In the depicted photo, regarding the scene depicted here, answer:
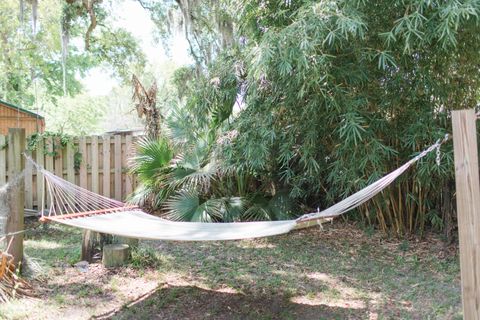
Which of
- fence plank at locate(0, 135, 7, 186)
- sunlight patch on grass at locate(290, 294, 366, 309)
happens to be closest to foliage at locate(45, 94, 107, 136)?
fence plank at locate(0, 135, 7, 186)

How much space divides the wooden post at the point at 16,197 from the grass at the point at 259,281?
338 millimetres

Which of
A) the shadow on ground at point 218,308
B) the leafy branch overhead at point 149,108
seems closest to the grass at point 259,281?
the shadow on ground at point 218,308

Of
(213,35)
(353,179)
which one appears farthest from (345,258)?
(213,35)

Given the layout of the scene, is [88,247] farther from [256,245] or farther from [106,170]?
[106,170]

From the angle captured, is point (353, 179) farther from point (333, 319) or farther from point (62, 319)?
point (62, 319)

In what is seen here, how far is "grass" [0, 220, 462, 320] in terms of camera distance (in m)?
2.83

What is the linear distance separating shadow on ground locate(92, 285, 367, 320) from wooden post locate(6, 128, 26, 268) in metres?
0.87

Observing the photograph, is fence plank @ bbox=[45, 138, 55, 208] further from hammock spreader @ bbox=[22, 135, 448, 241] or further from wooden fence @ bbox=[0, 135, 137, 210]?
hammock spreader @ bbox=[22, 135, 448, 241]

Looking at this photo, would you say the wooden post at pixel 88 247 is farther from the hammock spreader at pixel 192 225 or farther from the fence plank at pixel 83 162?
the fence plank at pixel 83 162

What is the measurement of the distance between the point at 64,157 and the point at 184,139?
1750 mm

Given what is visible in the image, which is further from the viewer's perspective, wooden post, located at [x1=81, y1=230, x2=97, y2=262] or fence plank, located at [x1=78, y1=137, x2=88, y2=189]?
fence plank, located at [x1=78, y1=137, x2=88, y2=189]

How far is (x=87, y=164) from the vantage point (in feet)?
19.3

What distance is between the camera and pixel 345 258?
4.07 meters

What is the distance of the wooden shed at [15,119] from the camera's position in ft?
28.9
